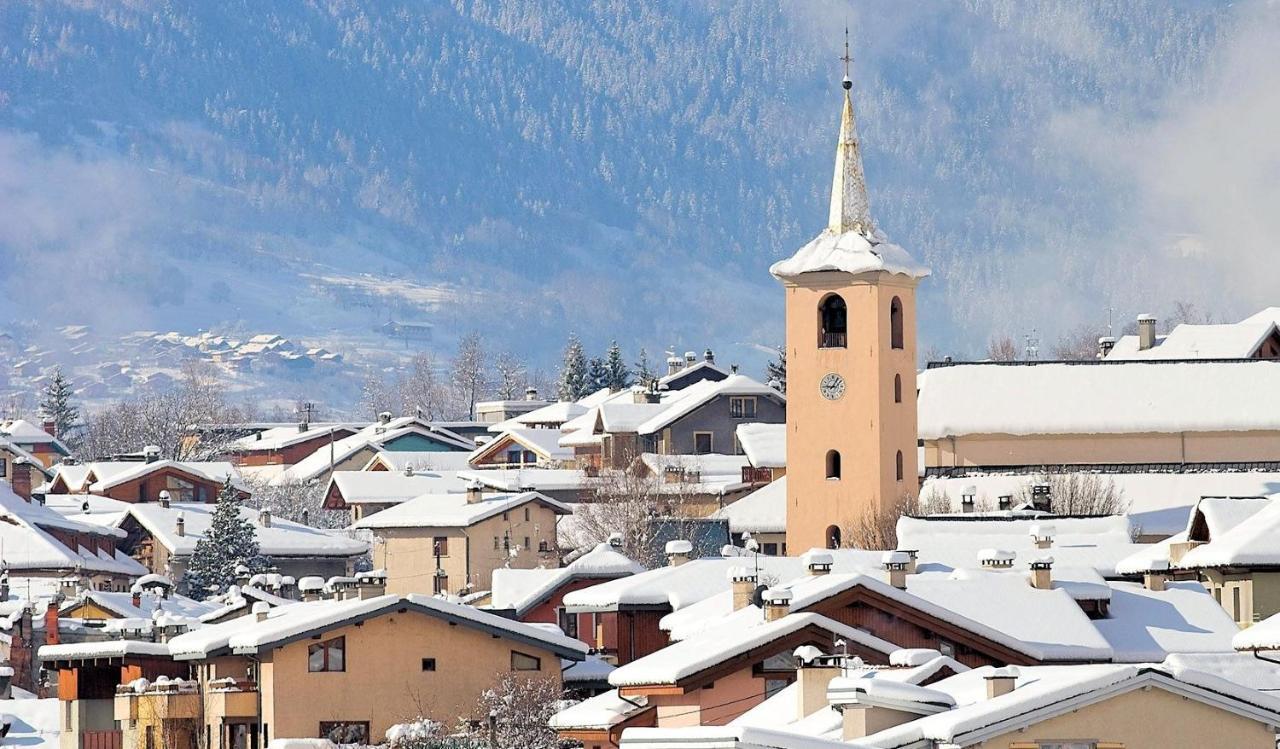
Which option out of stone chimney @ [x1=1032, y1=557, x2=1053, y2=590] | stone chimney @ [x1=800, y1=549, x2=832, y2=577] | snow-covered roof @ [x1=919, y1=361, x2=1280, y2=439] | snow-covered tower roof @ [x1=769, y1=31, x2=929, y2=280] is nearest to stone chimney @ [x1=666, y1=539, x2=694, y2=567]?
stone chimney @ [x1=800, y1=549, x2=832, y2=577]

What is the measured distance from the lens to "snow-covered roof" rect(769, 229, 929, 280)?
3684 inches

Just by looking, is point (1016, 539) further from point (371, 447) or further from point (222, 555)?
point (371, 447)

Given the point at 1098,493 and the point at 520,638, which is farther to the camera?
the point at 1098,493

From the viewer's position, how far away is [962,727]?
28.1 m

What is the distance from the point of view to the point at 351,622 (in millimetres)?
46531

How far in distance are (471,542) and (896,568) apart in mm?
58724

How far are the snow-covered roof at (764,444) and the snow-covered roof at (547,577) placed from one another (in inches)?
1582

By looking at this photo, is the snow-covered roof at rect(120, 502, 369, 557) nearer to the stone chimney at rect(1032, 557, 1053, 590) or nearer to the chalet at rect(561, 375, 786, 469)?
the chalet at rect(561, 375, 786, 469)

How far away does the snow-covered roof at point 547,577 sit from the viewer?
63781mm

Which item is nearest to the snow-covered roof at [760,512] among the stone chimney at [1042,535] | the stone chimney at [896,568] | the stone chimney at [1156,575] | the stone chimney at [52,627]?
the stone chimney at [52,627]

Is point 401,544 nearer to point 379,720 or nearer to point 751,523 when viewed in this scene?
point 751,523

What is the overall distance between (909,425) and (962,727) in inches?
2645

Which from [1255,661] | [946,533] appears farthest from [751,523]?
[1255,661]

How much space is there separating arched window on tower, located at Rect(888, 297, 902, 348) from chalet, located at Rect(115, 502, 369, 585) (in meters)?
20.2
